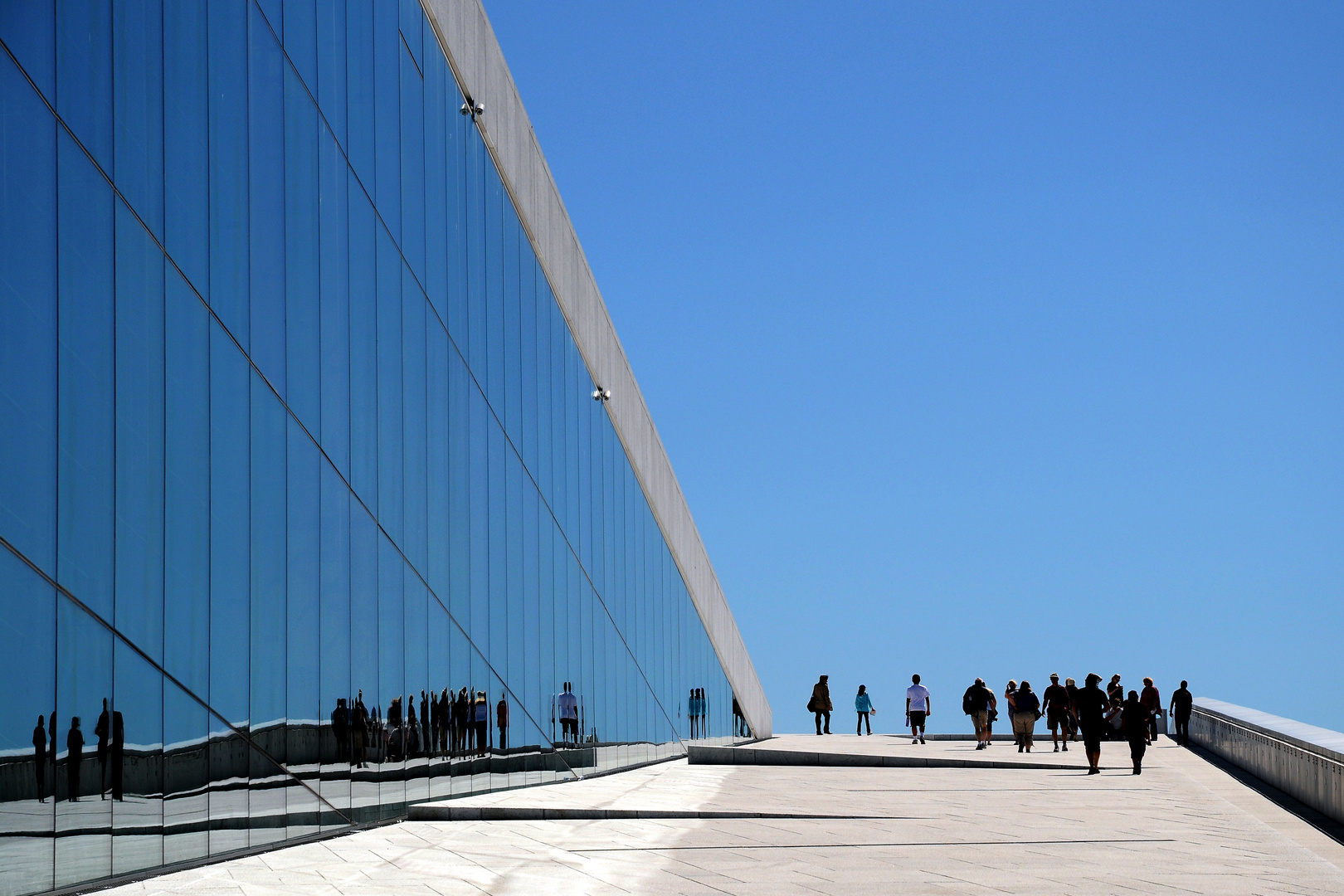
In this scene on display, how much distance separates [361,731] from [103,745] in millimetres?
4521

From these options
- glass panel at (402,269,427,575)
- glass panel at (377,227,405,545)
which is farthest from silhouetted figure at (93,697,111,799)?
glass panel at (402,269,427,575)

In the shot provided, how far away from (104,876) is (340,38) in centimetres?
813

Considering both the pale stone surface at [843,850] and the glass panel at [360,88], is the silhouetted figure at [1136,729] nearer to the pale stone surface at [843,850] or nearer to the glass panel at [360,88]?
the pale stone surface at [843,850]

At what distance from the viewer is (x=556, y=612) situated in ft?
67.2

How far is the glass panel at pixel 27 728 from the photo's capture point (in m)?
7.66

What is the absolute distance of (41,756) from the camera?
794 centimetres

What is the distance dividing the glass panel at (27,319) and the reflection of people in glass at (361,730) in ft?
16.7

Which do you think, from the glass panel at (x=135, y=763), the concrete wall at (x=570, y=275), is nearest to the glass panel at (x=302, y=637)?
the glass panel at (x=135, y=763)

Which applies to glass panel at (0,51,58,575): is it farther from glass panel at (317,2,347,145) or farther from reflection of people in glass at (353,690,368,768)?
reflection of people in glass at (353,690,368,768)

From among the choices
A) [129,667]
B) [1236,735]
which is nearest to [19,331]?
[129,667]

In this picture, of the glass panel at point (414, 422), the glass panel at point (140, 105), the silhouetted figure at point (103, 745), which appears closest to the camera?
the silhouetted figure at point (103, 745)

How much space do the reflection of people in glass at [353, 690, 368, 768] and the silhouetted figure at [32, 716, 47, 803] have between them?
4.94 meters

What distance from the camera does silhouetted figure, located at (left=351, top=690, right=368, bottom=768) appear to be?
12859 mm

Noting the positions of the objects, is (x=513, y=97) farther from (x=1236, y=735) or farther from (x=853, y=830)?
(x=1236, y=735)
